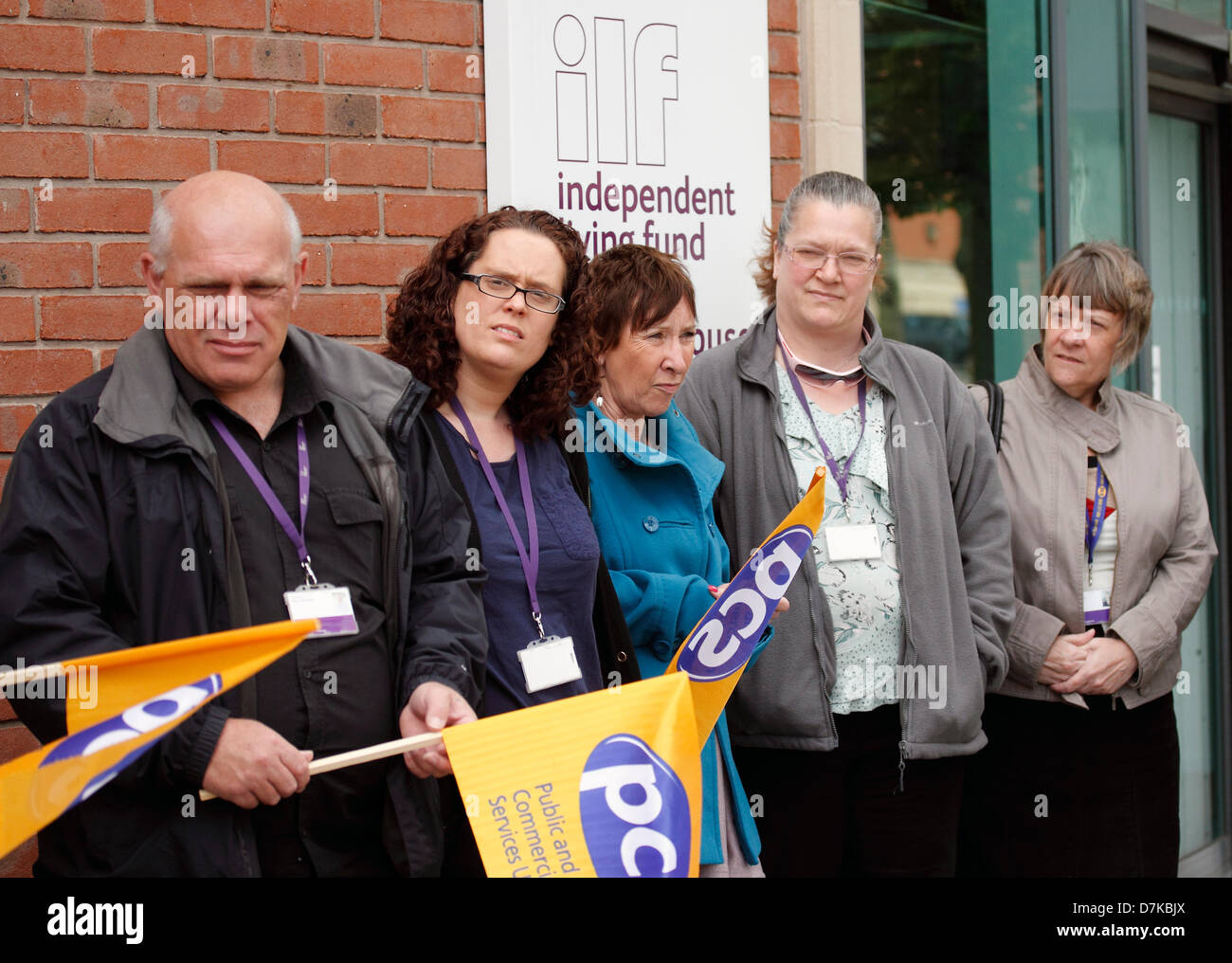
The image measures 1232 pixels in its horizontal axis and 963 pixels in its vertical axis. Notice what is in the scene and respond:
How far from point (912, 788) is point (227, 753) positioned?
6.24 feet

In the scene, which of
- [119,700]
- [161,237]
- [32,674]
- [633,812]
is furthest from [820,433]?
[32,674]

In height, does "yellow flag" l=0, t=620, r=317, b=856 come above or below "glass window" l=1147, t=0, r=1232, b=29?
below

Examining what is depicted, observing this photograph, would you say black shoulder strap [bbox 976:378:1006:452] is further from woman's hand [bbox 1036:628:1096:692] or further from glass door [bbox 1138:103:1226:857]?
glass door [bbox 1138:103:1226:857]

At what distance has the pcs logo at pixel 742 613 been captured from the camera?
8.85 feet

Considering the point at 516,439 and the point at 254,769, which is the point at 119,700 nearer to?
the point at 254,769

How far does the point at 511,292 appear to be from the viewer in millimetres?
2816

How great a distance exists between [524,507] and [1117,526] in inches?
79.4

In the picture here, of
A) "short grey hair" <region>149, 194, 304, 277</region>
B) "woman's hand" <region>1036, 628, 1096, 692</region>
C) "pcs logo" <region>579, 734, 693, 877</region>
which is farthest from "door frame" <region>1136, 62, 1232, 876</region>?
"short grey hair" <region>149, 194, 304, 277</region>

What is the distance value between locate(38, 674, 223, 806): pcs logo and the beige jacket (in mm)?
2423

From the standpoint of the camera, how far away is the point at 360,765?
7.95ft

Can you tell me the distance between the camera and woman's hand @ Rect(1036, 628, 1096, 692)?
3721 mm

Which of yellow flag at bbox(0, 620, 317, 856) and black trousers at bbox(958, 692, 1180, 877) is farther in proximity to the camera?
black trousers at bbox(958, 692, 1180, 877)

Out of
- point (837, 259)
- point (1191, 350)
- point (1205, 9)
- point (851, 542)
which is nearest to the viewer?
point (851, 542)
